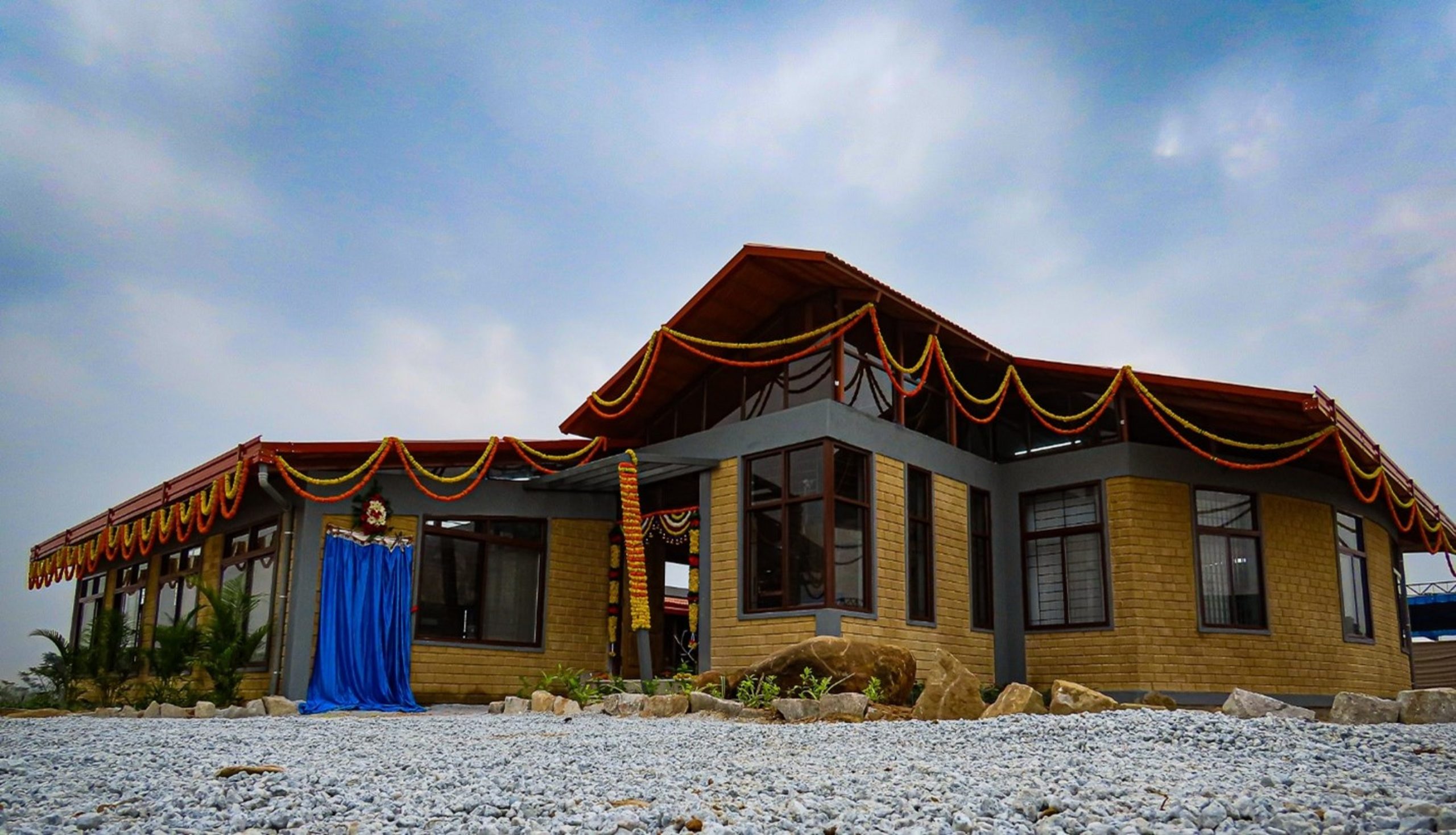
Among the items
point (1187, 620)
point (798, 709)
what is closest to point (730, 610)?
point (798, 709)

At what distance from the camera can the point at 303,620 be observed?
12.7 m

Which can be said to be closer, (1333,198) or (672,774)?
(672,774)

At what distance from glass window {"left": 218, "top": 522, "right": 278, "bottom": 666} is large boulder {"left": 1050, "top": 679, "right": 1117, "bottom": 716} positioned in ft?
30.9

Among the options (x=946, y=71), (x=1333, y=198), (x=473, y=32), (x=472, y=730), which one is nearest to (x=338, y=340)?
(x=473, y=32)

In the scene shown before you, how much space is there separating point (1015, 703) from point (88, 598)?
18.6 m

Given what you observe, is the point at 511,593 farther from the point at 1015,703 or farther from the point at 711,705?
the point at 1015,703

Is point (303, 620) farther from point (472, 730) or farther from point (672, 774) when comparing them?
point (672, 774)

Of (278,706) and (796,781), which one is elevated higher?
(796,781)

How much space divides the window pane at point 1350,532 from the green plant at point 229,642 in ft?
47.7

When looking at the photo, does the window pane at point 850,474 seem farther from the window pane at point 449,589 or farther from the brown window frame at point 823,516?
the window pane at point 449,589

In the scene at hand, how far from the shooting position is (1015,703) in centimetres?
846

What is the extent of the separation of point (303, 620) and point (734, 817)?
9883 millimetres

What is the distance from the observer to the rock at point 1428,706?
7.48m

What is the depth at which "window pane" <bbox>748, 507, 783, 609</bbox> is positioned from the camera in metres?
12.0
